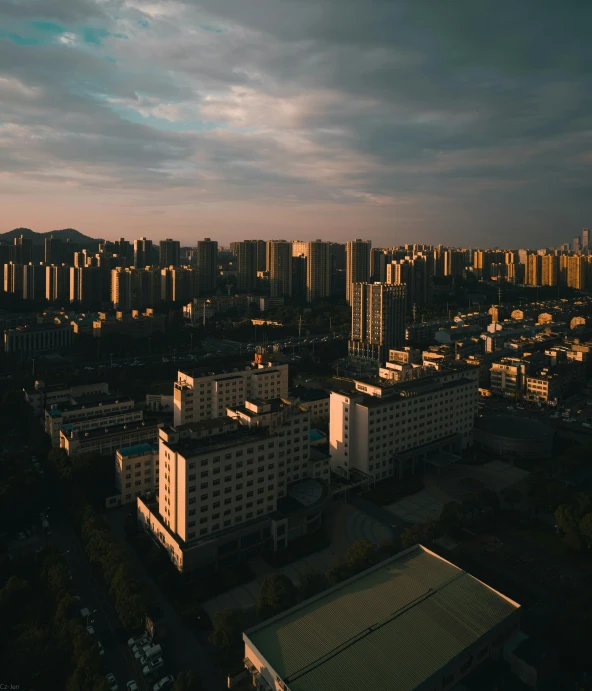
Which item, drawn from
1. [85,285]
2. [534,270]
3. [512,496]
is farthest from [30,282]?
[534,270]

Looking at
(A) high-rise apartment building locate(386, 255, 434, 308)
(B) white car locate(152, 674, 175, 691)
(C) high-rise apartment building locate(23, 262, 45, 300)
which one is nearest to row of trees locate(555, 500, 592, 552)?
(B) white car locate(152, 674, 175, 691)

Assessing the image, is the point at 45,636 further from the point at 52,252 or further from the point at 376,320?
the point at 52,252

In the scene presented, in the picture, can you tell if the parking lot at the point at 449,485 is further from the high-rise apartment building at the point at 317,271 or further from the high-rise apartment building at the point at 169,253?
the high-rise apartment building at the point at 169,253

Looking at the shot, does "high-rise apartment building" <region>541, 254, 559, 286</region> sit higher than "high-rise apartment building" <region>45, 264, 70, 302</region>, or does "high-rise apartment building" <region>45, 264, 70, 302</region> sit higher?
"high-rise apartment building" <region>541, 254, 559, 286</region>

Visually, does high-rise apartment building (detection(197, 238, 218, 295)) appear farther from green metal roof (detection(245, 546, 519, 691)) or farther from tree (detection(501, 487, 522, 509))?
green metal roof (detection(245, 546, 519, 691))

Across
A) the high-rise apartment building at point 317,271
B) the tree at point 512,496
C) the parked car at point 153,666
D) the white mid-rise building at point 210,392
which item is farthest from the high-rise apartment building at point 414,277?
the parked car at point 153,666
